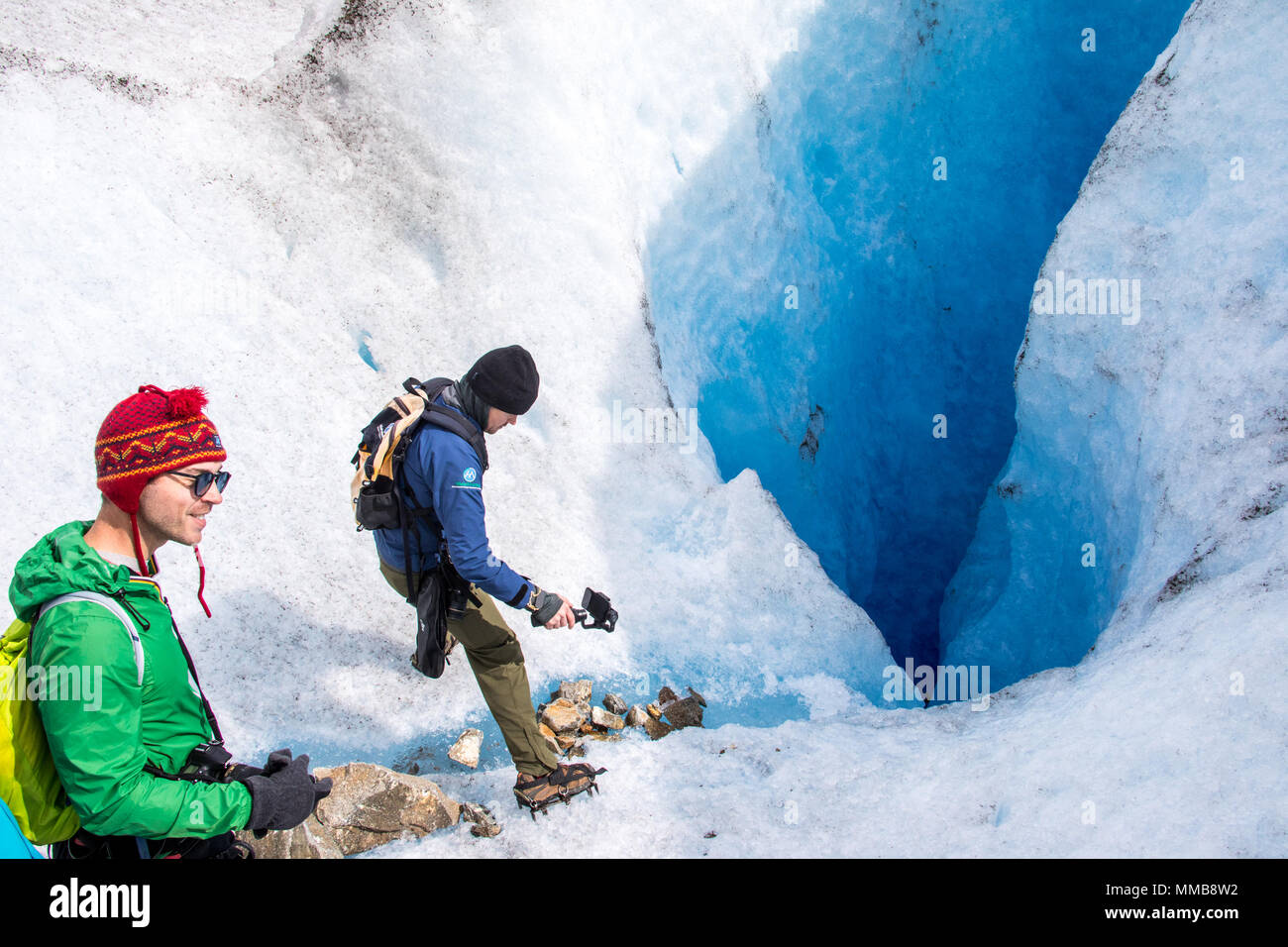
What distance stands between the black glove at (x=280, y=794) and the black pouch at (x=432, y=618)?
141 centimetres

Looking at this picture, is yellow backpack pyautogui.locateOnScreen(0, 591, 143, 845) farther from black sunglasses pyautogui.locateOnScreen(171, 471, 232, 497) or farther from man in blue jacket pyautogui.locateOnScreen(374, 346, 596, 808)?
man in blue jacket pyautogui.locateOnScreen(374, 346, 596, 808)

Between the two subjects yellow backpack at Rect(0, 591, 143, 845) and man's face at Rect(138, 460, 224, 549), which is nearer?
yellow backpack at Rect(0, 591, 143, 845)

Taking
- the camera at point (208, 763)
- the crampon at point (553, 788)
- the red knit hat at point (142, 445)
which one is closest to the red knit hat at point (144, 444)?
the red knit hat at point (142, 445)

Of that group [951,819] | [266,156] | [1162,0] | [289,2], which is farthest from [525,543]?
[289,2]

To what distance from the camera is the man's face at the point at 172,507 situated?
7.06 feet

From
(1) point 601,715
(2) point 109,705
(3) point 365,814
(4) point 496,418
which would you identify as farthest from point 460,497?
(1) point 601,715

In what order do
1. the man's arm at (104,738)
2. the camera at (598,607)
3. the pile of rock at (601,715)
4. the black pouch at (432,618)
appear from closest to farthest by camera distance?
the man's arm at (104,738) → the black pouch at (432,618) → the camera at (598,607) → the pile of rock at (601,715)

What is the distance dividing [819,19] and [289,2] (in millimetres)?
6942

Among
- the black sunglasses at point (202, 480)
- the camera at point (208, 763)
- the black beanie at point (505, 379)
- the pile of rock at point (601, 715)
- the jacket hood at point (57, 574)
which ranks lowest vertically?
the pile of rock at point (601, 715)

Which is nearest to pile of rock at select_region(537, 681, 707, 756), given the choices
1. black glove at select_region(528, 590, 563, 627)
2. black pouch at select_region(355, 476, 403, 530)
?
black glove at select_region(528, 590, 563, 627)

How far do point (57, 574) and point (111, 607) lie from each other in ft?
0.43

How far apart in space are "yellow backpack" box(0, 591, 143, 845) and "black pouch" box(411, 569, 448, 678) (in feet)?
5.94

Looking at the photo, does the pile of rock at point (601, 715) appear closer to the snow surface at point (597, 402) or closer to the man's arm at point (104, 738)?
the snow surface at point (597, 402)

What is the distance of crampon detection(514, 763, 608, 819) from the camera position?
381 cm
